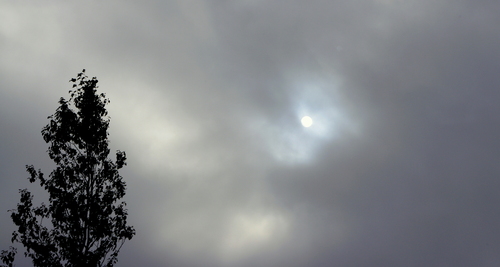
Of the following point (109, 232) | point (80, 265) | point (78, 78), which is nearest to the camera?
point (80, 265)

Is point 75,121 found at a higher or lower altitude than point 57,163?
higher

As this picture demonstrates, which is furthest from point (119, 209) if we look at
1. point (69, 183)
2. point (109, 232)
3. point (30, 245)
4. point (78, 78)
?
point (78, 78)

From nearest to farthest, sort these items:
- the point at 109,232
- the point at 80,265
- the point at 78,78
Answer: the point at 80,265 → the point at 109,232 → the point at 78,78

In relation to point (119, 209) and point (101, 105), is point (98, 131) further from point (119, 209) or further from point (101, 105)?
point (119, 209)

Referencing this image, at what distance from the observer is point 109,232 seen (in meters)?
31.9

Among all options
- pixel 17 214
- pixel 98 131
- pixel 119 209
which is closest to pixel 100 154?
pixel 98 131

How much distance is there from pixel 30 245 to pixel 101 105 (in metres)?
10.7

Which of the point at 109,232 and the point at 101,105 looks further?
the point at 101,105

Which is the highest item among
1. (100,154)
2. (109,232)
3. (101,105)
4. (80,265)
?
(101,105)

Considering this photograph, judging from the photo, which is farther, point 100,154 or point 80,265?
point 100,154

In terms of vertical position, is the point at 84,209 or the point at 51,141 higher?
the point at 51,141

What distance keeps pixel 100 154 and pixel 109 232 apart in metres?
5.60

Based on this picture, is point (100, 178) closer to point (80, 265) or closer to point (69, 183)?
point (69, 183)

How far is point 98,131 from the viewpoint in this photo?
33.6 metres
